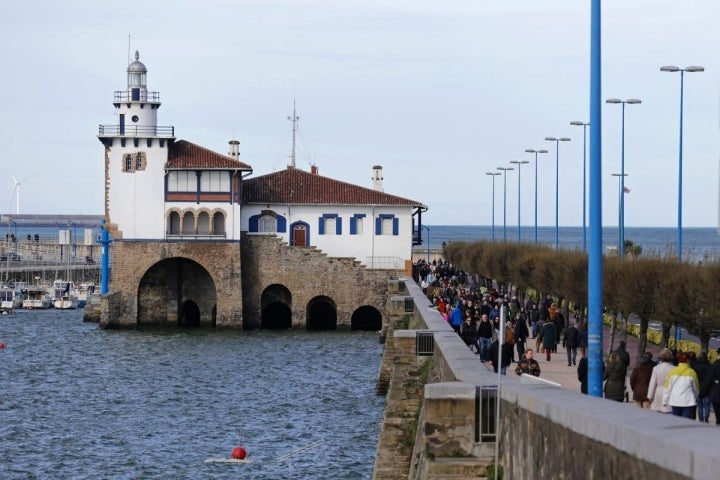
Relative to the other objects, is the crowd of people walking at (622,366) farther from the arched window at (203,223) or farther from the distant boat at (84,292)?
the distant boat at (84,292)

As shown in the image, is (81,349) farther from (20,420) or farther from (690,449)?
(690,449)

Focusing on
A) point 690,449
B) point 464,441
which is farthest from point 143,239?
point 690,449

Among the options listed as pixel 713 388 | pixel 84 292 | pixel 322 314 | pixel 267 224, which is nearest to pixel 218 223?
pixel 267 224

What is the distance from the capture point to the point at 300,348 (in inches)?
2434

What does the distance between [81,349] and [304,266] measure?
13.5 metres

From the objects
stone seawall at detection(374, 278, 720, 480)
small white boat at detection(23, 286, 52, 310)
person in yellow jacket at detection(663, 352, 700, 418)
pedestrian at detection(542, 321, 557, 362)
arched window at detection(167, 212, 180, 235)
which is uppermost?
arched window at detection(167, 212, 180, 235)

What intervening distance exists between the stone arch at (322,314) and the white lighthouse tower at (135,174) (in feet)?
32.5

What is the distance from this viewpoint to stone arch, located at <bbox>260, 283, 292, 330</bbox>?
72875mm

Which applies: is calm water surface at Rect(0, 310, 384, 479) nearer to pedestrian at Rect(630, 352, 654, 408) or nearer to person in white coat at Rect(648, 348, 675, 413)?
pedestrian at Rect(630, 352, 654, 408)

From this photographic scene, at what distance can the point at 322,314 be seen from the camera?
248ft

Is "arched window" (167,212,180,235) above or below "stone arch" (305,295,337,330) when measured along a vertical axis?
above

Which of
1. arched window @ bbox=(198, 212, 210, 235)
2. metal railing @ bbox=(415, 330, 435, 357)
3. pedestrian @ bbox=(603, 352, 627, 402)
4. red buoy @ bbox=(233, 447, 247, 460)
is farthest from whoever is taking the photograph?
arched window @ bbox=(198, 212, 210, 235)

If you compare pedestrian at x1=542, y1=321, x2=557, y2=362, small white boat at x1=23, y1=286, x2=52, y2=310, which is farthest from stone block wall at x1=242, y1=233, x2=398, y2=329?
pedestrian at x1=542, y1=321, x2=557, y2=362

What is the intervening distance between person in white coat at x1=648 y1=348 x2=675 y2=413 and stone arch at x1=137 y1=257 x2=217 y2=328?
52766mm
